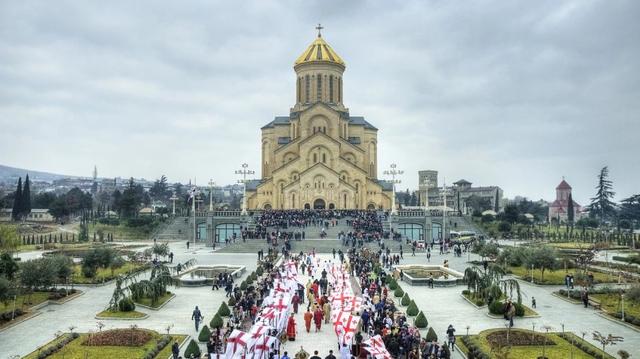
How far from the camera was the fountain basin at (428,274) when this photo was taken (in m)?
30.5

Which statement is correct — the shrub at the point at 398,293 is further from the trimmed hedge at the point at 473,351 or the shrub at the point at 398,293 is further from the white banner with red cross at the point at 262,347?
the white banner with red cross at the point at 262,347

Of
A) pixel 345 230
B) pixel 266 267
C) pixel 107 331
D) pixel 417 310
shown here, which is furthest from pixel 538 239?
pixel 107 331

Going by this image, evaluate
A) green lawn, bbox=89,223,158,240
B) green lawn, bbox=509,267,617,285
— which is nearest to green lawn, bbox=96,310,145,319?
green lawn, bbox=509,267,617,285

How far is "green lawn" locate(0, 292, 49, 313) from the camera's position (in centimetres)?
2395

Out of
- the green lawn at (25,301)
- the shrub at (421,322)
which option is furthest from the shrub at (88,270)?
the shrub at (421,322)

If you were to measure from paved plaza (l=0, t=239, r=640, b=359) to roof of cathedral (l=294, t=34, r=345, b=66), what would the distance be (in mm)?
41223

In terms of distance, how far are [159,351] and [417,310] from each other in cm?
1034

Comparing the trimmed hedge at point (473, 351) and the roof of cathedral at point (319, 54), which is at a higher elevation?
the roof of cathedral at point (319, 54)

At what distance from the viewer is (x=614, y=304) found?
25172 millimetres

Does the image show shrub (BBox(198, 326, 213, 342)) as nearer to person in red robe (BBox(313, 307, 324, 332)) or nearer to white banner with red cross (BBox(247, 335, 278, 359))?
person in red robe (BBox(313, 307, 324, 332))

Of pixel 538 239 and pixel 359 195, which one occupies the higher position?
pixel 359 195

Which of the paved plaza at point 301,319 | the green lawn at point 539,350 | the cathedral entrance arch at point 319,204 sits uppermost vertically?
the cathedral entrance arch at point 319,204

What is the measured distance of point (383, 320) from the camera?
1991cm

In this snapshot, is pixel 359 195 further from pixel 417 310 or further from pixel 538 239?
pixel 417 310
